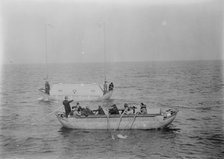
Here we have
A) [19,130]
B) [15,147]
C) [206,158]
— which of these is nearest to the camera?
[206,158]

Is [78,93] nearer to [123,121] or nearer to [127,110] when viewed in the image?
[127,110]

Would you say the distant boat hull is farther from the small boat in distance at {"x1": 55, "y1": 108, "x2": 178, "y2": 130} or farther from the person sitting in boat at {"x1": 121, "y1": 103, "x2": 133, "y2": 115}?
the person sitting in boat at {"x1": 121, "y1": 103, "x2": 133, "y2": 115}

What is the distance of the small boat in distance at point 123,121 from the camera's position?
2659 centimetres

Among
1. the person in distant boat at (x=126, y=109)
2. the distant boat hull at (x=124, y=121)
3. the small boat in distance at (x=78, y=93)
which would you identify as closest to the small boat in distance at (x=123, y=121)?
the distant boat hull at (x=124, y=121)

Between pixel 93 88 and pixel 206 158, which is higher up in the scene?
pixel 93 88

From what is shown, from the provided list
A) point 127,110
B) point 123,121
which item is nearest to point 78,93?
point 127,110

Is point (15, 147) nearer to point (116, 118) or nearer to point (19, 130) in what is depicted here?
point (19, 130)

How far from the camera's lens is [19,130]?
28.4 metres

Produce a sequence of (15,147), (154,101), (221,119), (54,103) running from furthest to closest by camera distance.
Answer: (154,101), (54,103), (221,119), (15,147)

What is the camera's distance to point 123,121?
1051 inches

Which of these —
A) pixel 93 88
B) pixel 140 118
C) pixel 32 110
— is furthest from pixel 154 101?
pixel 140 118

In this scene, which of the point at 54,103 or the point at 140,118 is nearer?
the point at 140,118

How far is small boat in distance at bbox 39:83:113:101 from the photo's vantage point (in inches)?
1766

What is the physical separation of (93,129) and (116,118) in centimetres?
219
